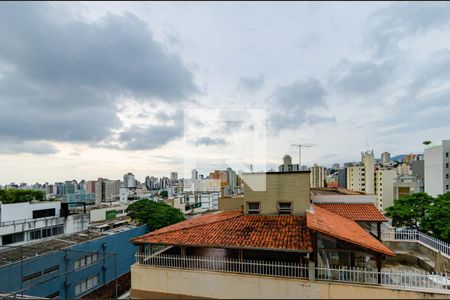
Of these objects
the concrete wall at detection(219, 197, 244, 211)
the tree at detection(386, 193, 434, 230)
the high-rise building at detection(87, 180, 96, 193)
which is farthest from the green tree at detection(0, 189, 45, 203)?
the high-rise building at detection(87, 180, 96, 193)

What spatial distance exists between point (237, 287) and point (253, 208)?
317 cm

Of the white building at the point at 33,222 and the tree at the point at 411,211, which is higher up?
the tree at the point at 411,211

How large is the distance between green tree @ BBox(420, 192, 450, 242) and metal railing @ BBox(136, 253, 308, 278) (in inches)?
326

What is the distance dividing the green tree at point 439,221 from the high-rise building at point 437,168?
23122mm

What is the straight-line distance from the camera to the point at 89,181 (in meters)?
95.1

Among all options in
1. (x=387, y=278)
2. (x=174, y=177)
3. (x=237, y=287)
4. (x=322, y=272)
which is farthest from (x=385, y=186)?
(x=174, y=177)

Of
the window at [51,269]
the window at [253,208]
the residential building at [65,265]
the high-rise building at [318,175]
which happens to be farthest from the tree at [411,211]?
the high-rise building at [318,175]

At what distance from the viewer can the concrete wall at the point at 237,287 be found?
18.3 ft

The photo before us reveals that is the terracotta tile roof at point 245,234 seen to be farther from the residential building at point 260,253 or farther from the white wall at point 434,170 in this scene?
the white wall at point 434,170

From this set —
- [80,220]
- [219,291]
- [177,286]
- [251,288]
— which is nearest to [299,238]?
[251,288]

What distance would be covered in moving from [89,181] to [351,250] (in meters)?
105

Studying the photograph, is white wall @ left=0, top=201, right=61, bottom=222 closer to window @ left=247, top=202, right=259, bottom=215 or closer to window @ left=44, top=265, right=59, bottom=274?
window @ left=44, top=265, right=59, bottom=274

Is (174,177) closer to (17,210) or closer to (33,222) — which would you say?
(17,210)

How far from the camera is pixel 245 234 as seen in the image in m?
7.05
